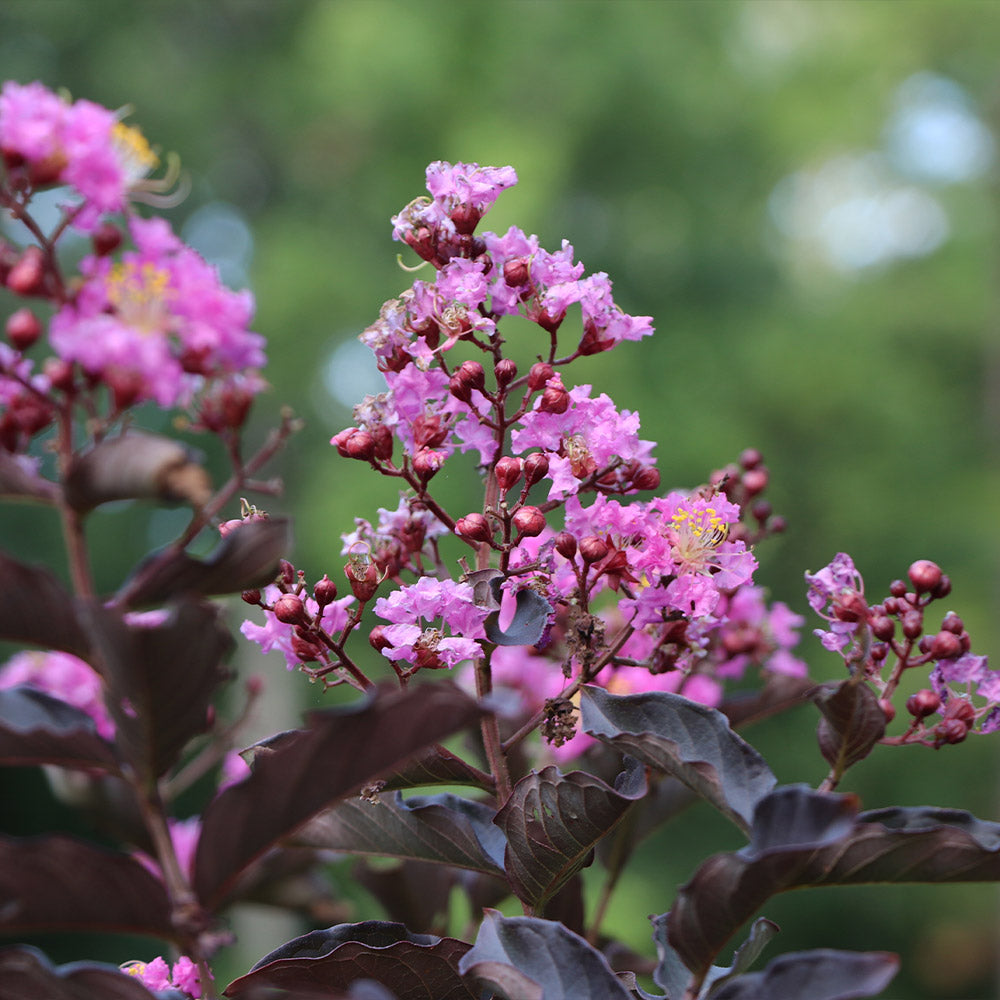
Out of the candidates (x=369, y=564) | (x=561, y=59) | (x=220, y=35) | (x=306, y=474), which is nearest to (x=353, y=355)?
(x=306, y=474)

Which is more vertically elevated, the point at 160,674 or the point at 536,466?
the point at 536,466

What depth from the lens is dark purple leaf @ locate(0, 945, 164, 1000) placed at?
574 mm

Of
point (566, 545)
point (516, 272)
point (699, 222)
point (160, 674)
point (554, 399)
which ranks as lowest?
point (160, 674)

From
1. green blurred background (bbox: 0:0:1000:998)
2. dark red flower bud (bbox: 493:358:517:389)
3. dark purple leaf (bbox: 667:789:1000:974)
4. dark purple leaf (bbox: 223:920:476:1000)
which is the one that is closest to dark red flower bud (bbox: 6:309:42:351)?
dark red flower bud (bbox: 493:358:517:389)

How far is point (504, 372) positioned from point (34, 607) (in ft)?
1.36

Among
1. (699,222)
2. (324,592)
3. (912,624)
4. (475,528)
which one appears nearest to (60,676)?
(324,592)

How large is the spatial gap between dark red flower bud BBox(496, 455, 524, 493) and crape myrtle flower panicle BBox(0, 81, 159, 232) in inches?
13.6

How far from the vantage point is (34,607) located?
0.61 metres

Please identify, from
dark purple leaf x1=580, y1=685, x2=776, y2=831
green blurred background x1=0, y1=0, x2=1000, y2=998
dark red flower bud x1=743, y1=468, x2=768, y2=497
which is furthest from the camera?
green blurred background x1=0, y1=0, x2=1000, y2=998

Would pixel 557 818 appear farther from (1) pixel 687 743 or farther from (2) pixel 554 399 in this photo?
Answer: (2) pixel 554 399

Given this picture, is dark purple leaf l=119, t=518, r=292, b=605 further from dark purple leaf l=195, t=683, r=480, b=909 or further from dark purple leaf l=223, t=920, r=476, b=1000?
dark purple leaf l=223, t=920, r=476, b=1000

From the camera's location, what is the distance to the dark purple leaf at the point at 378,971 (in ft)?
2.34

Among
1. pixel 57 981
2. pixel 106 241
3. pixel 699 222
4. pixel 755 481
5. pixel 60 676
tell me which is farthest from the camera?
pixel 699 222

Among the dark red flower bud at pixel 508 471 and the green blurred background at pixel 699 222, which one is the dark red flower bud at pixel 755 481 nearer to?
the dark red flower bud at pixel 508 471
